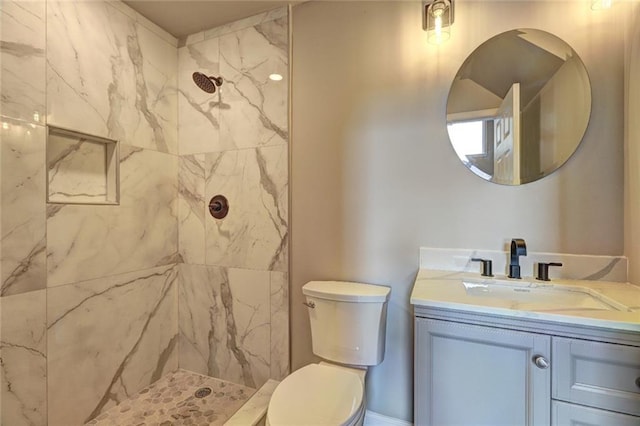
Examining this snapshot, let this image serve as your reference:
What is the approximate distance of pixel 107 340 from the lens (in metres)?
1.61

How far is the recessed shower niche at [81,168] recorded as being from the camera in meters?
1.46

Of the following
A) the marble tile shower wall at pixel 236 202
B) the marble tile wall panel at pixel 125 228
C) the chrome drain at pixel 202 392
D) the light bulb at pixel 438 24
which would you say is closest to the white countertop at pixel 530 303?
the marble tile shower wall at pixel 236 202

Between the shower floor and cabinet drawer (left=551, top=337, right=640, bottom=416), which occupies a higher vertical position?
cabinet drawer (left=551, top=337, right=640, bottom=416)

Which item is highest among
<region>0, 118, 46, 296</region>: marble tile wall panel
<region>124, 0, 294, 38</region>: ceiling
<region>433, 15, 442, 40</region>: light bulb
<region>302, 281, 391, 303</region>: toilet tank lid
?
<region>124, 0, 294, 38</region>: ceiling

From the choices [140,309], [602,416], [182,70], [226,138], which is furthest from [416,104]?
[140,309]

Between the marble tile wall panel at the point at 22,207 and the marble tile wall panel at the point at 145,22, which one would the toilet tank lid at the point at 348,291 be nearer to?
the marble tile wall panel at the point at 22,207

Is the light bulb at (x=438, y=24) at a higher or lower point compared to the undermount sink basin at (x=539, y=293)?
higher

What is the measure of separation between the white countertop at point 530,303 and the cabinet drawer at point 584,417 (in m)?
0.25

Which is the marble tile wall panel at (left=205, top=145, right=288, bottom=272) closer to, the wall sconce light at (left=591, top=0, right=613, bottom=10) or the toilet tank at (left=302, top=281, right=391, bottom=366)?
the toilet tank at (left=302, top=281, right=391, bottom=366)

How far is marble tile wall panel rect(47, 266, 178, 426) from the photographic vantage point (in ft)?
4.61

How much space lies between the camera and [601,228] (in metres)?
1.20

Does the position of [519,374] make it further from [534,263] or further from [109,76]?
[109,76]

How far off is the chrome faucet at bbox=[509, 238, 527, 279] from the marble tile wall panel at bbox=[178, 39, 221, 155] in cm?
172

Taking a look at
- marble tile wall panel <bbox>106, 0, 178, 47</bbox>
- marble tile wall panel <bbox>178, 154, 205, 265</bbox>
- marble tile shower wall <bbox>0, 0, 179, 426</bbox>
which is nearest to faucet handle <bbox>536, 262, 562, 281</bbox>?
marble tile wall panel <bbox>178, 154, 205, 265</bbox>
